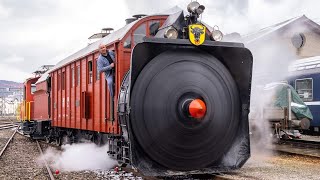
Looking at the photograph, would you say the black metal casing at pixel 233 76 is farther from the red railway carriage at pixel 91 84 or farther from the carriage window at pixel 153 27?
the carriage window at pixel 153 27

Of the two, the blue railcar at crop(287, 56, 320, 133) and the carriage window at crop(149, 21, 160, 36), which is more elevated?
the carriage window at crop(149, 21, 160, 36)

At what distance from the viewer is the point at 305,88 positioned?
59.6ft

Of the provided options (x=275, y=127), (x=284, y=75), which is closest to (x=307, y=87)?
(x=284, y=75)

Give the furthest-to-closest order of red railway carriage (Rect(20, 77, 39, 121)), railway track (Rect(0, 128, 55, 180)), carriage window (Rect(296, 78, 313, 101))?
red railway carriage (Rect(20, 77, 39, 121)) → carriage window (Rect(296, 78, 313, 101)) → railway track (Rect(0, 128, 55, 180))

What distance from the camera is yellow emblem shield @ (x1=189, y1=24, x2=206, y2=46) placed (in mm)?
6391

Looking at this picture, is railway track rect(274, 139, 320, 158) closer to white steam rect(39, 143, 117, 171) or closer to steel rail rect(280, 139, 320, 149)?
steel rail rect(280, 139, 320, 149)

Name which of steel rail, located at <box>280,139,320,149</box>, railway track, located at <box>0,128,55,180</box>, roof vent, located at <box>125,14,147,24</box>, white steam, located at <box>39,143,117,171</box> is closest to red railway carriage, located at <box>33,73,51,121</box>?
railway track, located at <box>0,128,55,180</box>

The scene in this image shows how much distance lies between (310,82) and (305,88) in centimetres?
37

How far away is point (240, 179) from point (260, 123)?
6001 mm

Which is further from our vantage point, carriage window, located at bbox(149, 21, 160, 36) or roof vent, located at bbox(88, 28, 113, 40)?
roof vent, located at bbox(88, 28, 113, 40)

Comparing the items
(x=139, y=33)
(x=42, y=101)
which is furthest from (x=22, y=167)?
(x=42, y=101)

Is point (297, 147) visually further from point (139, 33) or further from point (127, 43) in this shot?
point (127, 43)

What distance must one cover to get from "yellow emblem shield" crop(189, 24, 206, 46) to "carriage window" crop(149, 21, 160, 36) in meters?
1.72

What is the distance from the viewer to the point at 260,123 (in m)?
13.9
